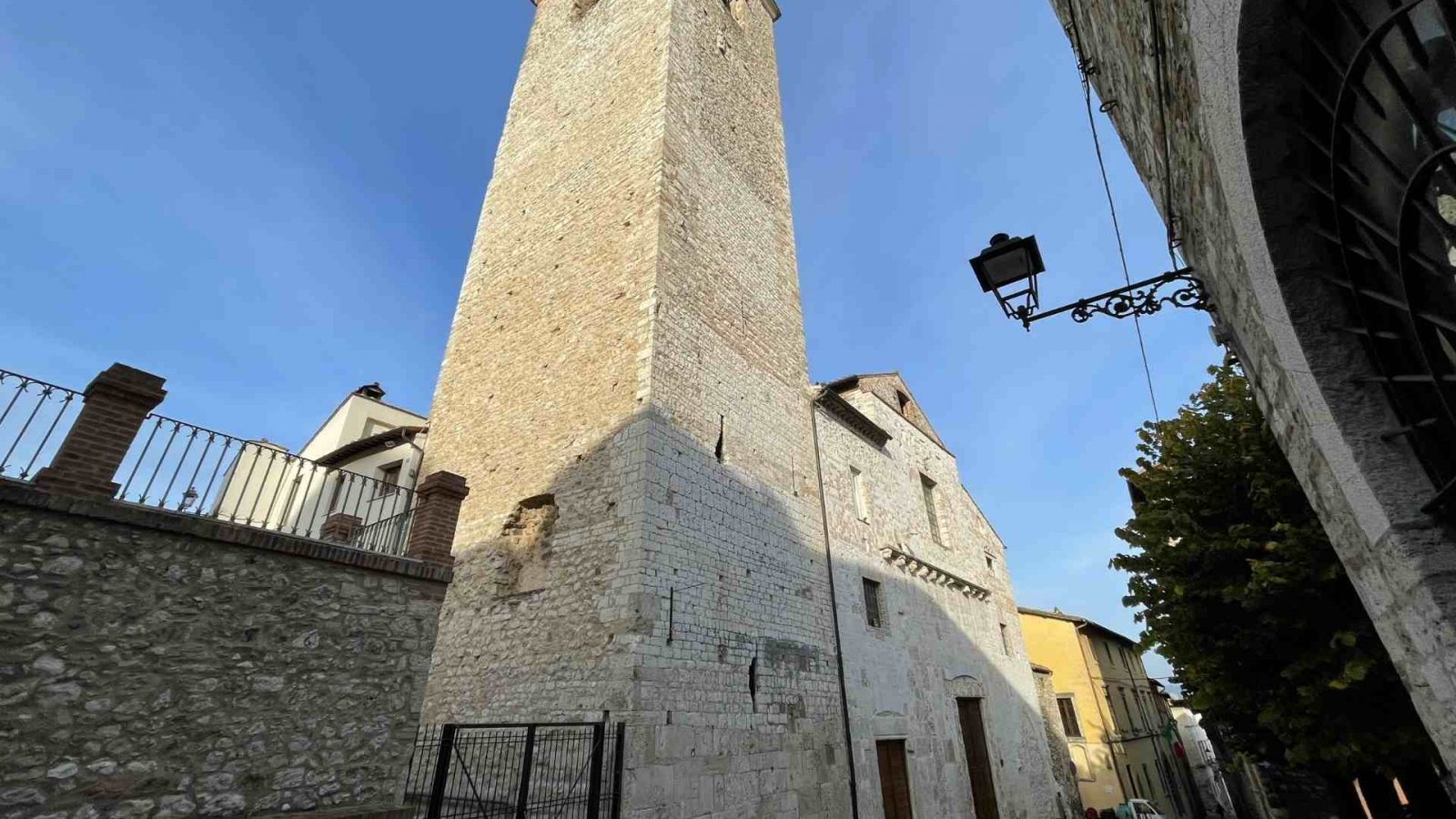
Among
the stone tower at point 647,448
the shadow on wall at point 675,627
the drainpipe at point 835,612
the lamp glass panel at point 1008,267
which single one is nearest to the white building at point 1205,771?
the drainpipe at point 835,612

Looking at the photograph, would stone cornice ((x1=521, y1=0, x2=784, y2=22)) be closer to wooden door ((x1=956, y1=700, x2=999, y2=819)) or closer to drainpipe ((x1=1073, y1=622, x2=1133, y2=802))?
wooden door ((x1=956, y1=700, x2=999, y2=819))

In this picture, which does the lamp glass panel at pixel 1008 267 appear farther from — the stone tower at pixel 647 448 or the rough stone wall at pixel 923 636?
the rough stone wall at pixel 923 636

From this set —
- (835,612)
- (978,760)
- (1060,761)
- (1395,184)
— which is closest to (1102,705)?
(1060,761)

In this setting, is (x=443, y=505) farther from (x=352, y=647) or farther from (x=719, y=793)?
(x=719, y=793)

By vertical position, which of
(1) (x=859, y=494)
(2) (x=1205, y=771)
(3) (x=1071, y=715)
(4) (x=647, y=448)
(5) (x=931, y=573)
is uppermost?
(1) (x=859, y=494)

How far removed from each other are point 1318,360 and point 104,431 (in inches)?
272

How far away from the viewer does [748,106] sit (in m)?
15.7

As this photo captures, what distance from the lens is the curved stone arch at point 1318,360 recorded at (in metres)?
2.61

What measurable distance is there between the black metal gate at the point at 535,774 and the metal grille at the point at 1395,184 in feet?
20.6

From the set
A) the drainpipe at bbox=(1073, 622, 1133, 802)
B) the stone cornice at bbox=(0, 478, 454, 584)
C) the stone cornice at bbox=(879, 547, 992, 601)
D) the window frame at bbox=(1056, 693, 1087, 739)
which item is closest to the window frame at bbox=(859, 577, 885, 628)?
the stone cornice at bbox=(879, 547, 992, 601)

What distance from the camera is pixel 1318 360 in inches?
115

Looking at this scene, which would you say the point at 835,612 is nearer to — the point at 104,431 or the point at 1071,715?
the point at 104,431

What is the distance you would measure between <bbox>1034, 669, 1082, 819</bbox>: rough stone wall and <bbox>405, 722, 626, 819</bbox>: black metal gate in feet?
46.0

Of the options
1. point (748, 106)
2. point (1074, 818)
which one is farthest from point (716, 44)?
point (1074, 818)
